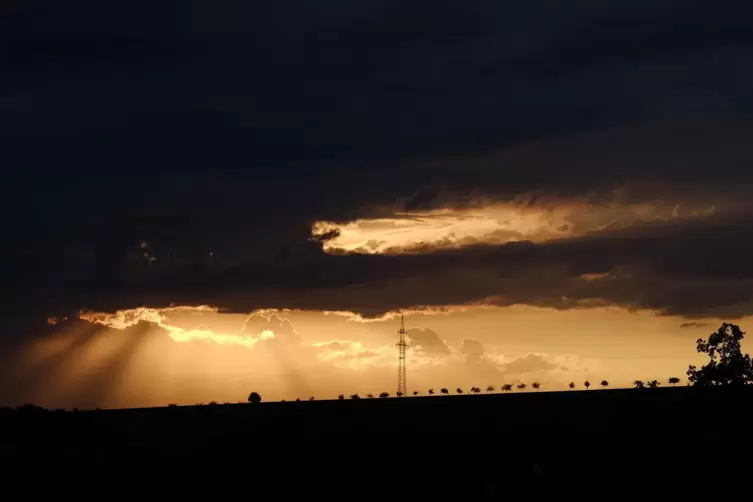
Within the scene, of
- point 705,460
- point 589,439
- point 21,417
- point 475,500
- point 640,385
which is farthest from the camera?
point 640,385

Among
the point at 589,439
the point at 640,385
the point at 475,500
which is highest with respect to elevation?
→ the point at 640,385

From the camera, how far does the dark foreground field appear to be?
388 ft

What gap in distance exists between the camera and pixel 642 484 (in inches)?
4500

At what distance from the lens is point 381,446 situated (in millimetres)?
129250

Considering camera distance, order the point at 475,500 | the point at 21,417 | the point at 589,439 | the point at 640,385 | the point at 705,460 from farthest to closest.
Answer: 1. the point at 640,385
2. the point at 21,417
3. the point at 589,439
4. the point at 705,460
5. the point at 475,500

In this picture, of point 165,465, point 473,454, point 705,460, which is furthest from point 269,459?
point 705,460

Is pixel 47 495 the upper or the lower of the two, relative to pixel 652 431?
lower

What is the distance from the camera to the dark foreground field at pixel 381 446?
118m

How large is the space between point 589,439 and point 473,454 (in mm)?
15052

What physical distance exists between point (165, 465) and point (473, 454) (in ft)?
100

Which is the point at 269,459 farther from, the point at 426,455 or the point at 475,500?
the point at 475,500

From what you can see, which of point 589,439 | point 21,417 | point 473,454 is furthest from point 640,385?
point 21,417

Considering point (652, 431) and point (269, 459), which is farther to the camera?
point (652, 431)

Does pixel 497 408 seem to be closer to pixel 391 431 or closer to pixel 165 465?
pixel 391 431
